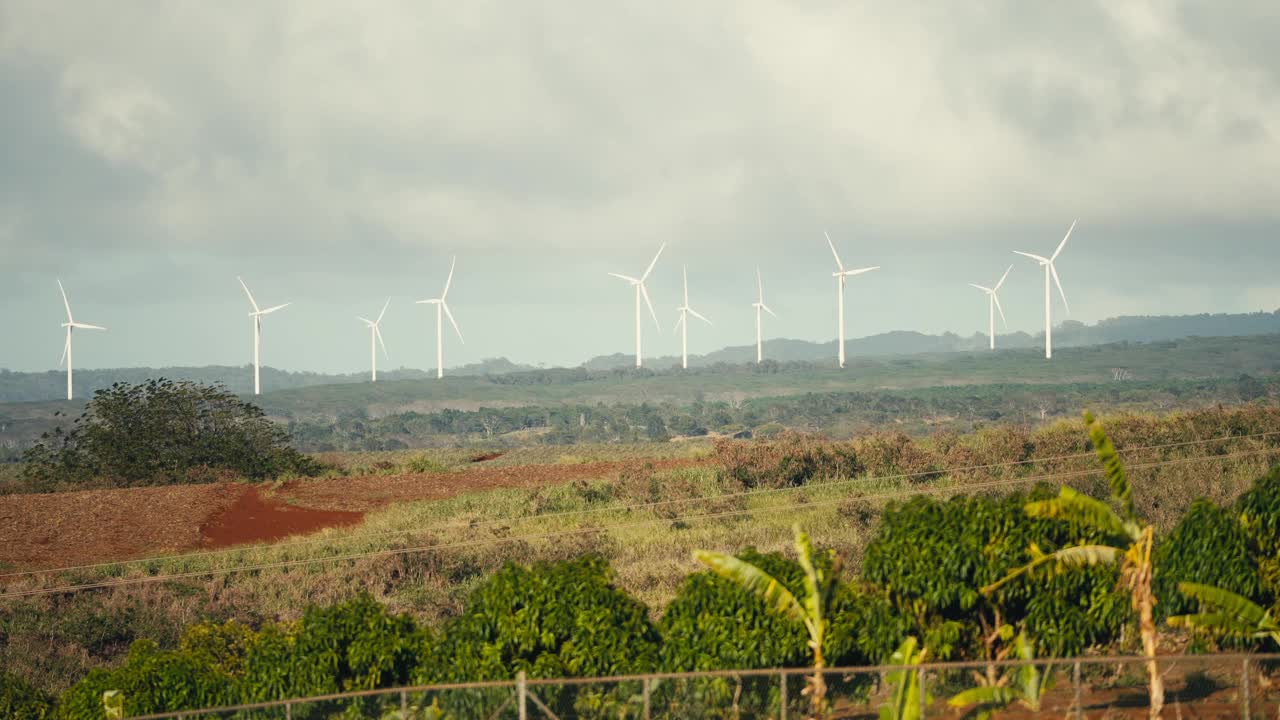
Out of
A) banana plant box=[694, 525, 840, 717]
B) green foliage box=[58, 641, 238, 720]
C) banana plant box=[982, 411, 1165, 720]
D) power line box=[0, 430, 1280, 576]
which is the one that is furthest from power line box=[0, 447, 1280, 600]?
banana plant box=[982, 411, 1165, 720]

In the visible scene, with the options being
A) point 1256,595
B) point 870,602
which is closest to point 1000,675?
point 870,602

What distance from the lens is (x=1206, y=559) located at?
22234 millimetres

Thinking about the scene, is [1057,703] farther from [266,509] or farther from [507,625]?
[266,509]

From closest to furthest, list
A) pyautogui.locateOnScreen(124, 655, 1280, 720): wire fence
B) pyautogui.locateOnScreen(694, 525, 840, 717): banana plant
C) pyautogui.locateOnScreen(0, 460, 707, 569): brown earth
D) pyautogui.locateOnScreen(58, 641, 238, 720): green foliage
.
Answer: pyautogui.locateOnScreen(124, 655, 1280, 720): wire fence < pyautogui.locateOnScreen(694, 525, 840, 717): banana plant < pyautogui.locateOnScreen(58, 641, 238, 720): green foliage < pyautogui.locateOnScreen(0, 460, 707, 569): brown earth

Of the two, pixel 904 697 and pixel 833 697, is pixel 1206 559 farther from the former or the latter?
pixel 904 697

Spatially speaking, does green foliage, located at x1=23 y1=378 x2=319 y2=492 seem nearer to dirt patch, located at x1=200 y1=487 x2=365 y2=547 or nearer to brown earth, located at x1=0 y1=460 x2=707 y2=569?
brown earth, located at x1=0 y1=460 x2=707 y2=569

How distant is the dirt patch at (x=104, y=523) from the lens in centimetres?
4438

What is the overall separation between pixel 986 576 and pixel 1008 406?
127 metres

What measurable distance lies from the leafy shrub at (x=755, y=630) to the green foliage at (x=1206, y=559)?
17.0 feet

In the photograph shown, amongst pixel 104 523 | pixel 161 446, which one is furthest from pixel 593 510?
pixel 161 446

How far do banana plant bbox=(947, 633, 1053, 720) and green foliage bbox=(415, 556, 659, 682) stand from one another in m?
5.31

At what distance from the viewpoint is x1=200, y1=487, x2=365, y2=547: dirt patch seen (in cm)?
4676

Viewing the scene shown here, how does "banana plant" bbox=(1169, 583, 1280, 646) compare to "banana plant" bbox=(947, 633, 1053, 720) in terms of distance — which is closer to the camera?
"banana plant" bbox=(947, 633, 1053, 720)

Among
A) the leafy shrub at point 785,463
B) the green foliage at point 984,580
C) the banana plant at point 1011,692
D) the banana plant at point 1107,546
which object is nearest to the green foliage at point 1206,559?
the green foliage at point 984,580
